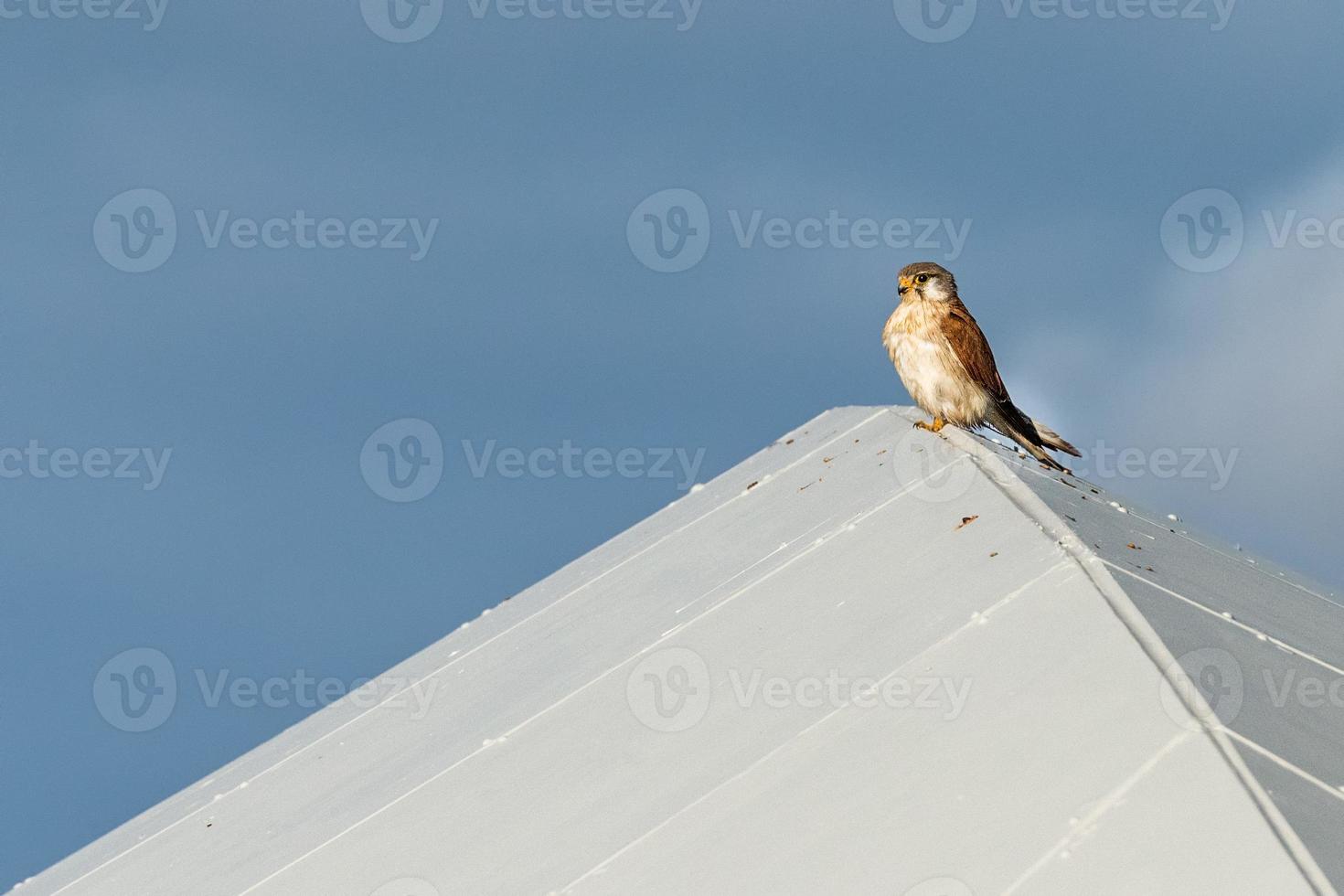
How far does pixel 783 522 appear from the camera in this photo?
27.3 ft

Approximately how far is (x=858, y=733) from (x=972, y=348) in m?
3.36

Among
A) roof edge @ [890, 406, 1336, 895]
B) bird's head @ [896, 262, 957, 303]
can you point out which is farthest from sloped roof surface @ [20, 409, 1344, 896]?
bird's head @ [896, 262, 957, 303]

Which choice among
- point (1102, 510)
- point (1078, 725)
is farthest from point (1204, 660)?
point (1102, 510)

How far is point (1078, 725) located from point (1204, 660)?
68cm

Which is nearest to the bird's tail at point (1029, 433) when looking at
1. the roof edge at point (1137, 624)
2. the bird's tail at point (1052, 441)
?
the bird's tail at point (1052, 441)

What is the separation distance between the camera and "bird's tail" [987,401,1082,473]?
8102 mm

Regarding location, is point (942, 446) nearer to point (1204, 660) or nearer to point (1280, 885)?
point (1204, 660)

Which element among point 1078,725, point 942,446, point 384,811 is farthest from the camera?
point 942,446

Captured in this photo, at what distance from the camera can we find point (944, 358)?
789cm

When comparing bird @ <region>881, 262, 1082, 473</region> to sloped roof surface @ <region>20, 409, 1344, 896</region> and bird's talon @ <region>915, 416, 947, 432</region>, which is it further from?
sloped roof surface @ <region>20, 409, 1344, 896</region>

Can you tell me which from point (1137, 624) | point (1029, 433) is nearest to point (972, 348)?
point (1029, 433)

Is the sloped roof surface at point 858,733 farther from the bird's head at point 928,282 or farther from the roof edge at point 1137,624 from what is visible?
the bird's head at point 928,282

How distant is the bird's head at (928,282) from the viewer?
26.3 ft

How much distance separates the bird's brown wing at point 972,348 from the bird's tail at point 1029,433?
3.6 inches
